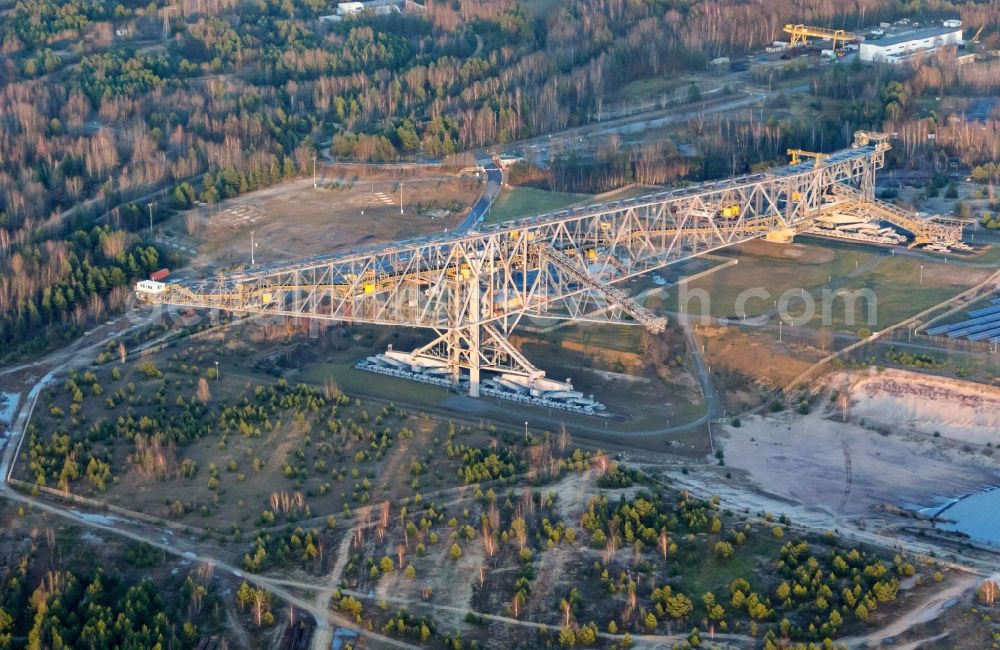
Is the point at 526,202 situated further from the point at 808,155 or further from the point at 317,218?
the point at 808,155

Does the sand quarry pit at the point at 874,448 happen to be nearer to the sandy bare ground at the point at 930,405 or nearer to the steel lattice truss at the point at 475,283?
the sandy bare ground at the point at 930,405

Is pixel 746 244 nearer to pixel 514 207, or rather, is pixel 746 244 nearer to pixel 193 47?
pixel 514 207

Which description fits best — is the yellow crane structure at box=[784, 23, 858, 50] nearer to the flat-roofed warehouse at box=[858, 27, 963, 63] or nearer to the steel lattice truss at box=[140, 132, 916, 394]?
the flat-roofed warehouse at box=[858, 27, 963, 63]

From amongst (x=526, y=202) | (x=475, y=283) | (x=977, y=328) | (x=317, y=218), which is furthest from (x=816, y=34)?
(x=475, y=283)

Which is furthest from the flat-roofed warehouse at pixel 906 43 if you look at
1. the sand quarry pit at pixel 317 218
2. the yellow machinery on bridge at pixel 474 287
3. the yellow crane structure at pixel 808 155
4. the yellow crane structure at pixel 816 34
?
the yellow machinery on bridge at pixel 474 287

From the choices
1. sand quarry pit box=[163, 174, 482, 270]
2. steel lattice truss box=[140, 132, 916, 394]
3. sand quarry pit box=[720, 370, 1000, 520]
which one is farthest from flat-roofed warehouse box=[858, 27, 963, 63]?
sand quarry pit box=[720, 370, 1000, 520]
